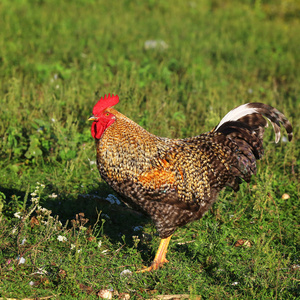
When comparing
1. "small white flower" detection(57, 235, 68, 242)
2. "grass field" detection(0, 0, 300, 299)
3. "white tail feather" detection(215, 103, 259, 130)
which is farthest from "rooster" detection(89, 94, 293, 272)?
"small white flower" detection(57, 235, 68, 242)

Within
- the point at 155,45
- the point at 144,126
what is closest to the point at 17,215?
the point at 144,126

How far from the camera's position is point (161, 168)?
4086 mm

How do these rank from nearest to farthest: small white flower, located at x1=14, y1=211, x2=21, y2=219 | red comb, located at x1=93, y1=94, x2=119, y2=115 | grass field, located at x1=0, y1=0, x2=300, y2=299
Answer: grass field, located at x1=0, y1=0, x2=300, y2=299 → red comb, located at x1=93, y1=94, x2=119, y2=115 → small white flower, located at x1=14, y1=211, x2=21, y2=219

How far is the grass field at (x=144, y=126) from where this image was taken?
3943mm

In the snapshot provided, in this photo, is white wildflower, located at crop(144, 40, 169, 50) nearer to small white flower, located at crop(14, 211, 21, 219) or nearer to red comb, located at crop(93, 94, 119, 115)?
red comb, located at crop(93, 94, 119, 115)

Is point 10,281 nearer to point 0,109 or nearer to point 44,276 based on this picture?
point 44,276

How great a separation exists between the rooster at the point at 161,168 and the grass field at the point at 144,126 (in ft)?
1.56

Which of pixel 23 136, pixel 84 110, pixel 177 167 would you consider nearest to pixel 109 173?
pixel 177 167

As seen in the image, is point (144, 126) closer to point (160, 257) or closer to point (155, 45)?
point (160, 257)

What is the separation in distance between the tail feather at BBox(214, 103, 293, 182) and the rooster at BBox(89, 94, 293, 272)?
0.10 feet

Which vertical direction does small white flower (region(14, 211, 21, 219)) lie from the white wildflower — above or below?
below

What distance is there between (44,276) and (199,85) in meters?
5.68

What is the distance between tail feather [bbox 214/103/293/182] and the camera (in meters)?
4.58

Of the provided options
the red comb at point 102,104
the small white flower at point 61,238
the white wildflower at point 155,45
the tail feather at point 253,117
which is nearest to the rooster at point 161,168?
the red comb at point 102,104
